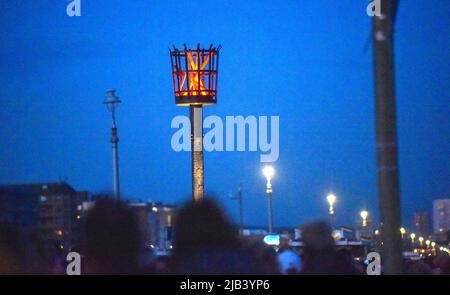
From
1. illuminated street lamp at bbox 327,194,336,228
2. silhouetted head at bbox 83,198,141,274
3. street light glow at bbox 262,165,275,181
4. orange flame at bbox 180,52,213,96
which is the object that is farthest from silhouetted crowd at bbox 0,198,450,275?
orange flame at bbox 180,52,213,96

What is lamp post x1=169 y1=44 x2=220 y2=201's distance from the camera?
32.1 feet

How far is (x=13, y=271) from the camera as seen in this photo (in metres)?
Result: 7.57

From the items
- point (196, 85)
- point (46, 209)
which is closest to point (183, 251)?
point (46, 209)

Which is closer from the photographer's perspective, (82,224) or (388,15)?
(388,15)

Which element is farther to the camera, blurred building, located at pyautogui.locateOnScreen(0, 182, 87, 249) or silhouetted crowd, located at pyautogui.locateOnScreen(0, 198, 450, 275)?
blurred building, located at pyautogui.locateOnScreen(0, 182, 87, 249)

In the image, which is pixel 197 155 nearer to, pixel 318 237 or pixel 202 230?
pixel 318 237

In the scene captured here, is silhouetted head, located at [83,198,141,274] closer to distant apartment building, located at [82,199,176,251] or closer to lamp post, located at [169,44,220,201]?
distant apartment building, located at [82,199,176,251]

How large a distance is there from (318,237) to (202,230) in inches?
41.4

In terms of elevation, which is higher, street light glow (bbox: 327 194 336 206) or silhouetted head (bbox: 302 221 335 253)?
street light glow (bbox: 327 194 336 206)

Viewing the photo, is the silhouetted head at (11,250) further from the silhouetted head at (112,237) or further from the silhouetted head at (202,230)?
the silhouetted head at (202,230)

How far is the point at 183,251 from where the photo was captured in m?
6.73
